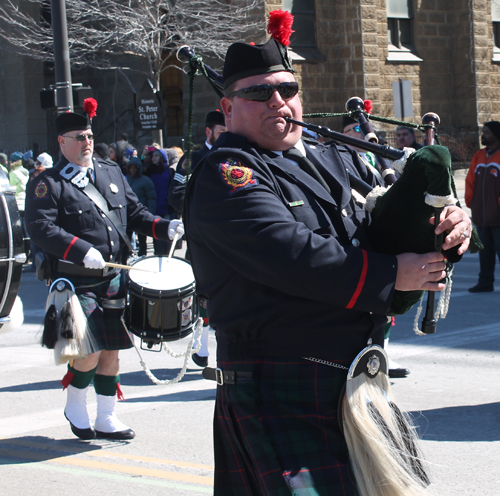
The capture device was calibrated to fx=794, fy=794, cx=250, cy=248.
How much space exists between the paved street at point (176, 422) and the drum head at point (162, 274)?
95 cm

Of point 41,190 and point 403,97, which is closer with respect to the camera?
point 41,190

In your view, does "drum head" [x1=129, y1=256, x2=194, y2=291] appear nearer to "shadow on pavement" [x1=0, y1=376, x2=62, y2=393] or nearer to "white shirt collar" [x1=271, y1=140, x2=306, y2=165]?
"shadow on pavement" [x1=0, y1=376, x2=62, y2=393]

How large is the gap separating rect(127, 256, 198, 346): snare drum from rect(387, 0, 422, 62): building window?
1945 cm

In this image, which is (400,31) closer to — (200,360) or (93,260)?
(200,360)

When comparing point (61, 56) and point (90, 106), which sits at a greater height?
point (61, 56)

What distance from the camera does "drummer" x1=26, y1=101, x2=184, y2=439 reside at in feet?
16.0

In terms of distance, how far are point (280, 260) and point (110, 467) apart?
279cm

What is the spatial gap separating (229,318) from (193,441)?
2676mm

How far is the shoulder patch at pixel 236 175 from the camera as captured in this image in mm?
2285

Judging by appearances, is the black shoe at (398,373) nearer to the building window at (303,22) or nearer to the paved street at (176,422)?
the paved street at (176,422)

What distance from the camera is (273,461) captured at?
7.71ft

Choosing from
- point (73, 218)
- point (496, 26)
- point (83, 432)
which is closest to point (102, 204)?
point (73, 218)

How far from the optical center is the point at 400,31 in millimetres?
23672

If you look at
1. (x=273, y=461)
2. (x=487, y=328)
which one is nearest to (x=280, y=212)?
(x=273, y=461)
